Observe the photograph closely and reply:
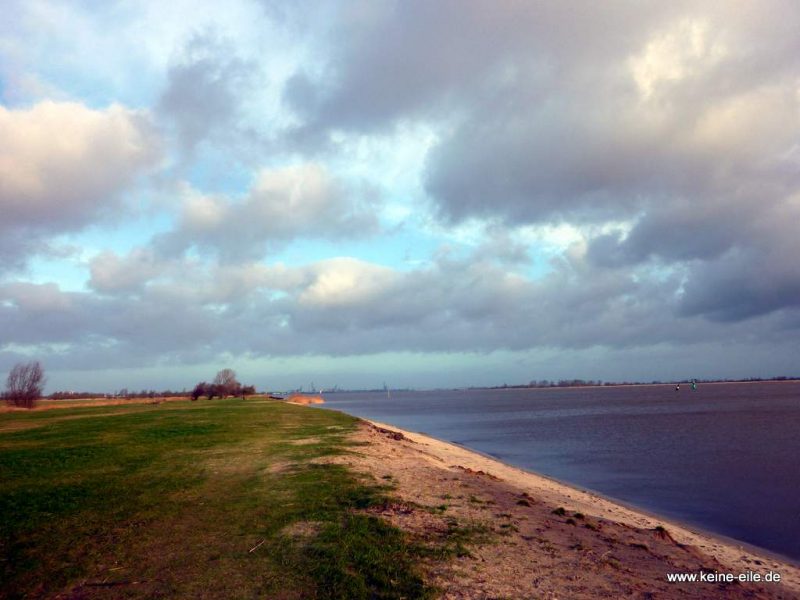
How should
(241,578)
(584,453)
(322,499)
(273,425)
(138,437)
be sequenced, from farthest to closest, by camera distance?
1. (273,425)
2. (584,453)
3. (138,437)
4. (322,499)
5. (241,578)

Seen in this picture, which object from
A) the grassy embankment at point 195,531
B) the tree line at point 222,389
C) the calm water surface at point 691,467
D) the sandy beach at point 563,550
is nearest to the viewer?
the grassy embankment at point 195,531

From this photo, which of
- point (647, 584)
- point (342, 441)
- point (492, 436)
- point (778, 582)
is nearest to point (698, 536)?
point (778, 582)

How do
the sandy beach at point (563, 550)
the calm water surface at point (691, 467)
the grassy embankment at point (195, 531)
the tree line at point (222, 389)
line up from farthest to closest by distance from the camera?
1. the tree line at point (222, 389)
2. the calm water surface at point (691, 467)
3. the sandy beach at point (563, 550)
4. the grassy embankment at point (195, 531)

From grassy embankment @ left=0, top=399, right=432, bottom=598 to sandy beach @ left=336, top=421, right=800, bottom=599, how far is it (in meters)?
1.20

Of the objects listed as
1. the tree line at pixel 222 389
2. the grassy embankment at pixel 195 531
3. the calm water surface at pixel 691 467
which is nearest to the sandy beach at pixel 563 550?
the grassy embankment at pixel 195 531

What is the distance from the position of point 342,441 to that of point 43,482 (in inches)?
634

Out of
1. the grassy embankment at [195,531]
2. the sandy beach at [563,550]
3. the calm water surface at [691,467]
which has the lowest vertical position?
the calm water surface at [691,467]

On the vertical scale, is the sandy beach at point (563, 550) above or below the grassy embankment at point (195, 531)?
below

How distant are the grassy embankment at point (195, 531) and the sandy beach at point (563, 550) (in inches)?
47.4

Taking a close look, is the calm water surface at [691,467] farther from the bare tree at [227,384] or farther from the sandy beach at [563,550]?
the bare tree at [227,384]

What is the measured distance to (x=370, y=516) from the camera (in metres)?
12.8

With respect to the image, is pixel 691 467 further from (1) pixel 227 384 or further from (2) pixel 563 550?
(1) pixel 227 384

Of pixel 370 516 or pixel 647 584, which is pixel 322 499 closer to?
pixel 370 516

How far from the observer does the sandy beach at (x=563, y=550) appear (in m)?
9.19
